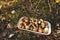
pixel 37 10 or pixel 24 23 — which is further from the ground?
pixel 37 10

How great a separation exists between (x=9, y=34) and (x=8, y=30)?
2.0 inches

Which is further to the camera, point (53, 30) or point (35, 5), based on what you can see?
point (35, 5)

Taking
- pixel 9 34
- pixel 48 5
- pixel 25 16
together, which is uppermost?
pixel 48 5

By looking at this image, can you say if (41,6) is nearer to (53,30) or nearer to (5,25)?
(53,30)

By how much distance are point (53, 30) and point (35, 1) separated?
402mm

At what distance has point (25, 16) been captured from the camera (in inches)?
79.4

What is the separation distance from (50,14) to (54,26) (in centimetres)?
15

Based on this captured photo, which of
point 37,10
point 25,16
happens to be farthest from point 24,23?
point 37,10

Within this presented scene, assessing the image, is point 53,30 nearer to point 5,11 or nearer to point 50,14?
point 50,14

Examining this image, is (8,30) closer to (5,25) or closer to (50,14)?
(5,25)

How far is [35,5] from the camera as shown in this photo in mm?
2088

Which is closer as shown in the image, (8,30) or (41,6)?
(8,30)

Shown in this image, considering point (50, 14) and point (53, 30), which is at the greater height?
point (50, 14)

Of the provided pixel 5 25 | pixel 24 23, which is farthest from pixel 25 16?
pixel 5 25
